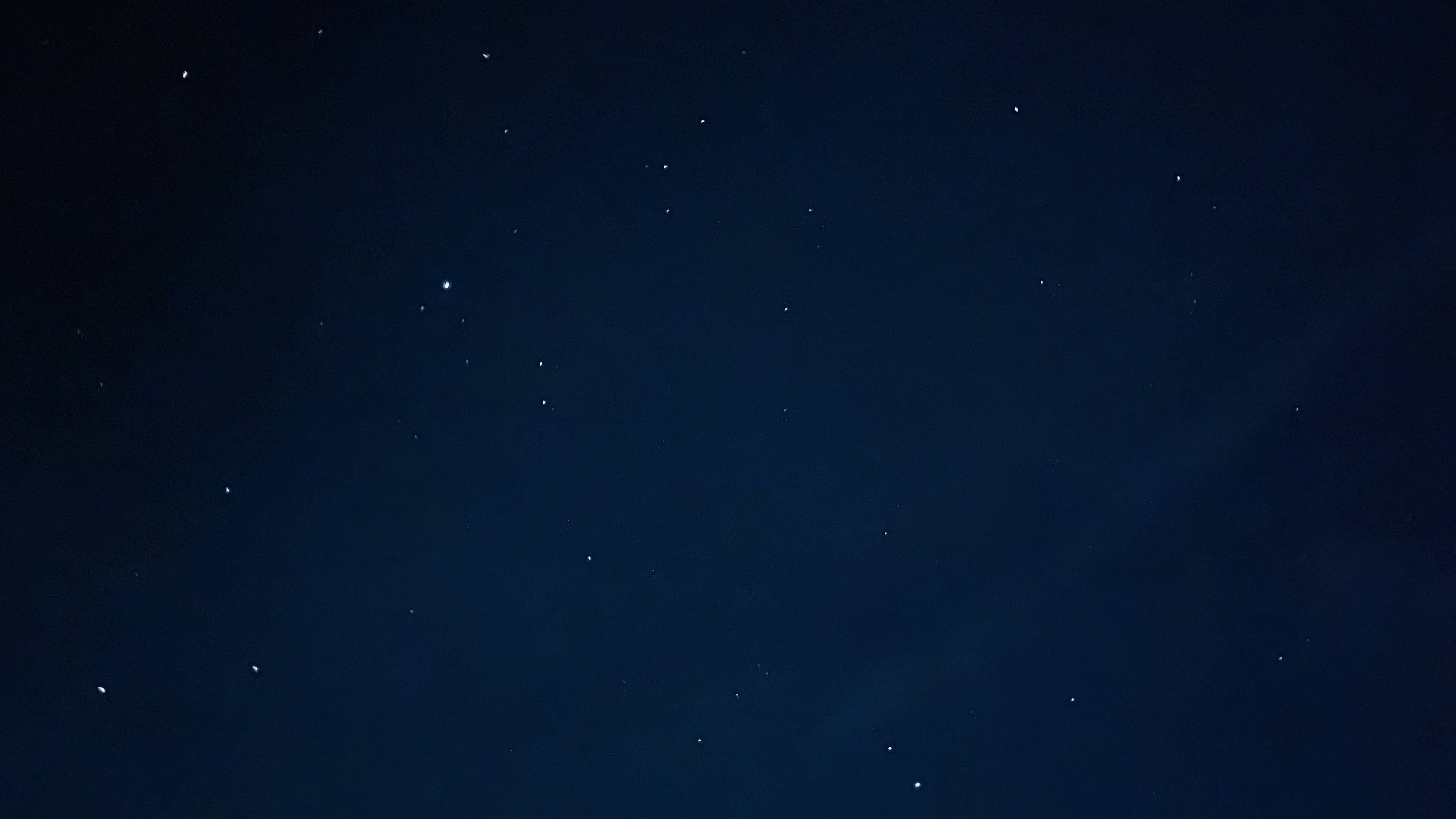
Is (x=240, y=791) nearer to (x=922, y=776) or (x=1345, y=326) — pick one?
(x=922, y=776)

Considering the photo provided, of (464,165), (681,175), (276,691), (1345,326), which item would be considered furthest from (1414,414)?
(276,691)

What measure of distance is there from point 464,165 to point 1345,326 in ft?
1.91

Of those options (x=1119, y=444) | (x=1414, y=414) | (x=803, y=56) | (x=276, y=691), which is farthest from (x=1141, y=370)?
(x=276, y=691)

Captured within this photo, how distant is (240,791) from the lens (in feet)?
2.40

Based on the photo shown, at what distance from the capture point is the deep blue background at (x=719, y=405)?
0.68 metres

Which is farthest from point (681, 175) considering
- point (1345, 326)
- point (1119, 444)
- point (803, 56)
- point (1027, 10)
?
point (1345, 326)

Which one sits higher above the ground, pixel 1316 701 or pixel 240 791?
pixel 240 791

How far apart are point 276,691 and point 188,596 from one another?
0.08 m

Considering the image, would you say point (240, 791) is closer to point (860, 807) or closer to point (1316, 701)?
point (860, 807)

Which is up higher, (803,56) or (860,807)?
(803,56)

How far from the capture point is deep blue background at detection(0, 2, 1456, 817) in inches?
26.6

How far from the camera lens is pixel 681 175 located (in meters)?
0.69

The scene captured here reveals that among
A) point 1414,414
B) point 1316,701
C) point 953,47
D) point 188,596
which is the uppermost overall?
point 953,47

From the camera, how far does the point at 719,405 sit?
72 cm
